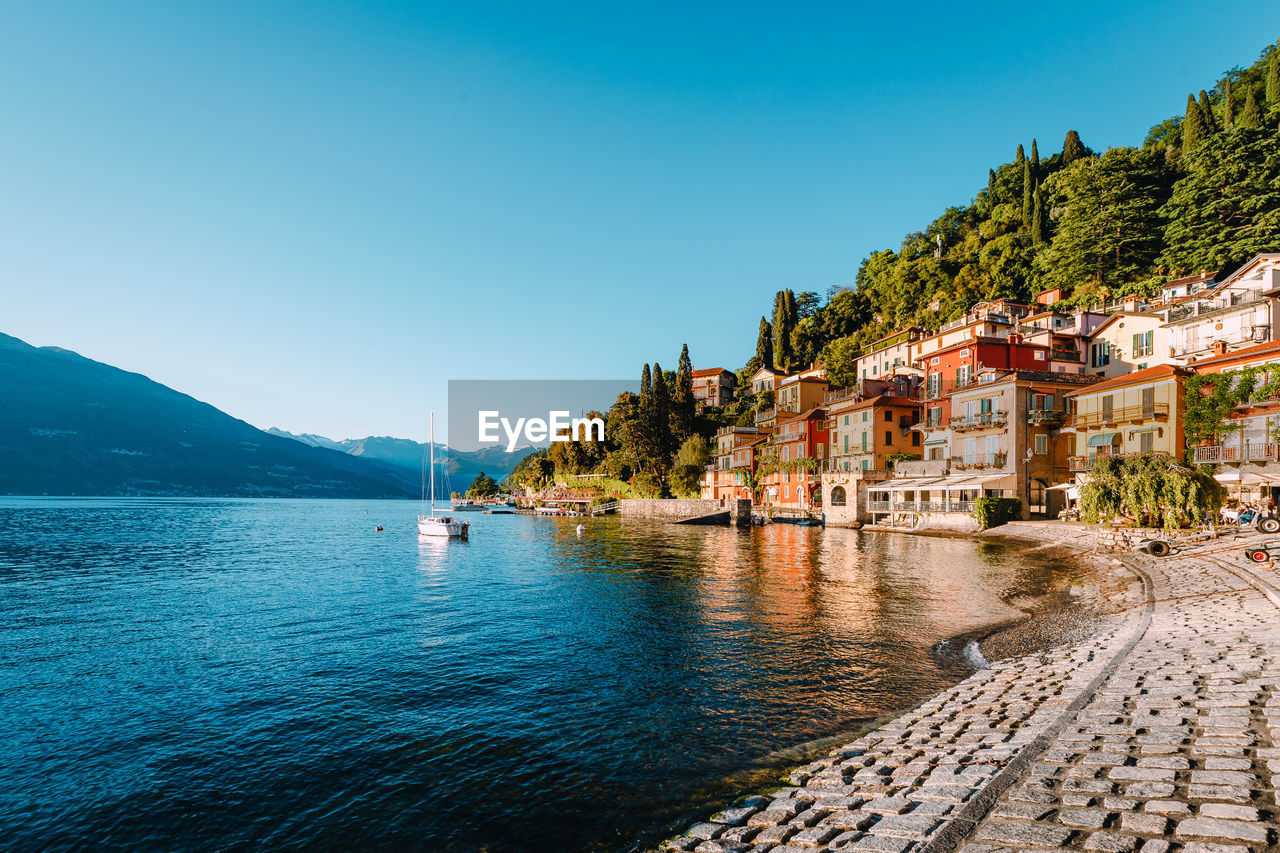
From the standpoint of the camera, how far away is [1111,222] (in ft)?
243

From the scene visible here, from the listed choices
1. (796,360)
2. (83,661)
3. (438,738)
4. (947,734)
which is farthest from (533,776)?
(796,360)

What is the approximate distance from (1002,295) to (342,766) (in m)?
96.3

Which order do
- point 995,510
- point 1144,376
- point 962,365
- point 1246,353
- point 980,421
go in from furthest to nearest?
point 962,365 < point 980,421 < point 995,510 < point 1144,376 < point 1246,353

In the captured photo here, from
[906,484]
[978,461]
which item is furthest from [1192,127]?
[906,484]

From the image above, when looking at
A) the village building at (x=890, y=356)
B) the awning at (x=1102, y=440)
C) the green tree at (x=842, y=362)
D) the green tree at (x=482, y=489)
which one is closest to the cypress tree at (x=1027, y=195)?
the village building at (x=890, y=356)

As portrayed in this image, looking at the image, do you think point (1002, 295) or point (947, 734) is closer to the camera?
point (947, 734)

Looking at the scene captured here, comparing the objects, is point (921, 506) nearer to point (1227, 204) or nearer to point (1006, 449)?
point (1006, 449)

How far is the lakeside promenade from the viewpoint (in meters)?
6.41

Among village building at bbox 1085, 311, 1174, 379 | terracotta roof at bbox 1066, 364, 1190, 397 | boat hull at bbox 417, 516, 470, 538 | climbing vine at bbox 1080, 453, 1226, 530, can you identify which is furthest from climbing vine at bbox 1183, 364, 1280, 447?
boat hull at bbox 417, 516, 470, 538

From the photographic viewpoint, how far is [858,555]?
1732 inches

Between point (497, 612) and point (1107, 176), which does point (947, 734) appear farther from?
point (1107, 176)

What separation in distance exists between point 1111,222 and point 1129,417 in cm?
4118

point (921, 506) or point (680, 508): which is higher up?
point (921, 506)

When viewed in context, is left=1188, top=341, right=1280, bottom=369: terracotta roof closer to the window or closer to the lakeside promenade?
the window
